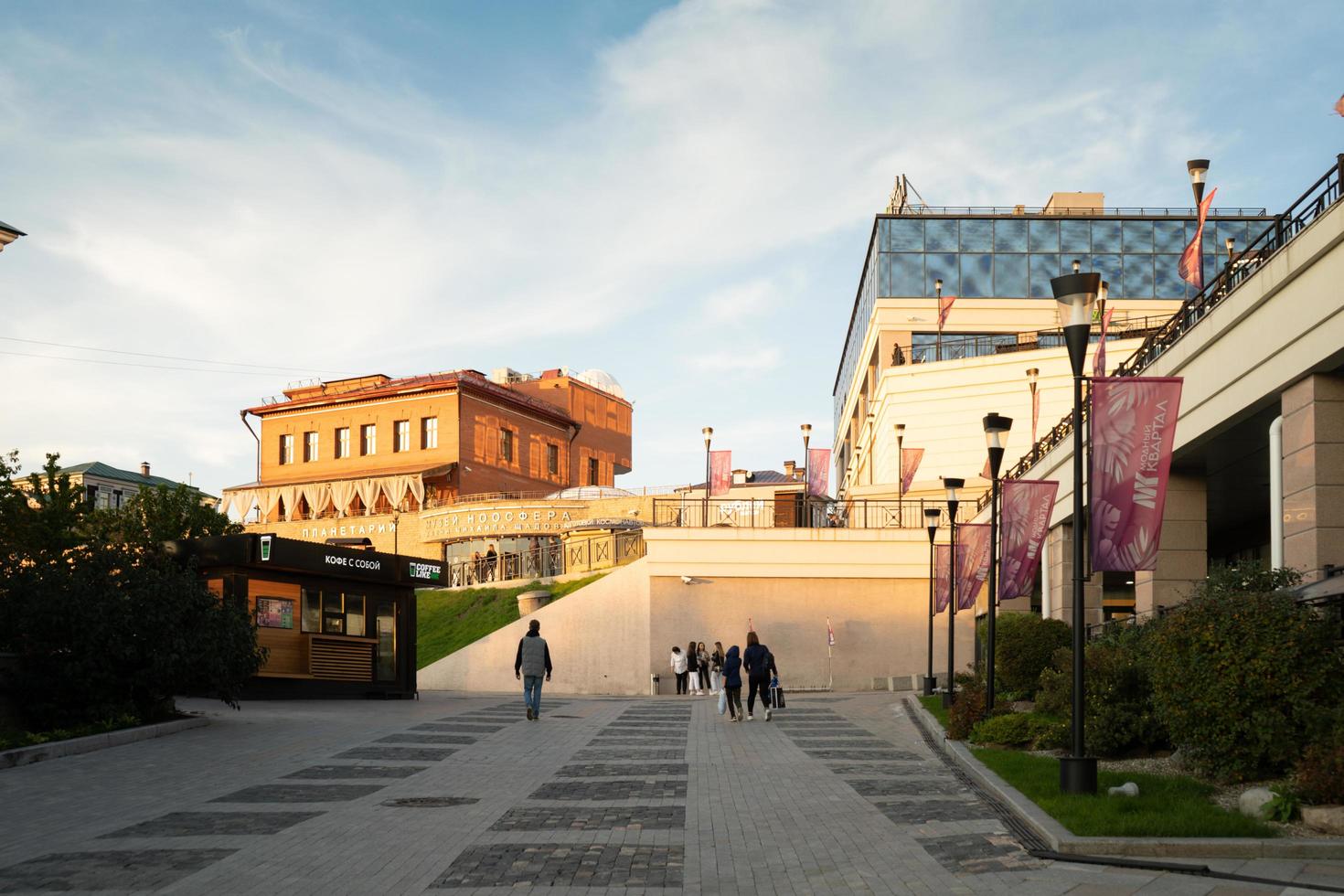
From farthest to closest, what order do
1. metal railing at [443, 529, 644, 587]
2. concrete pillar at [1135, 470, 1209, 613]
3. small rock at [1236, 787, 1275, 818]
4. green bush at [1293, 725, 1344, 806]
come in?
metal railing at [443, 529, 644, 587] < concrete pillar at [1135, 470, 1209, 613] < small rock at [1236, 787, 1275, 818] < green bush at [1293, 725, 1344, 806]

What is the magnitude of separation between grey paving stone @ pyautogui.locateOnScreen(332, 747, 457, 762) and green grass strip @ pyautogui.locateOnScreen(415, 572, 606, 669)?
25.9m

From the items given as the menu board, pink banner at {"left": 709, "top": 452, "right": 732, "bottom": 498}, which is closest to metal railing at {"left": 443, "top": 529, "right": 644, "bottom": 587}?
pink banner at {"left": 709, "top": 452, "right": 732, "bottom": 498}

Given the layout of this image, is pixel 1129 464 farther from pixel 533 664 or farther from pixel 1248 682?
pixel 533 664

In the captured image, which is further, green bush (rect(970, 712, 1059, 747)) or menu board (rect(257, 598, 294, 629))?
menu board (rect(257, 598, 294, 629))

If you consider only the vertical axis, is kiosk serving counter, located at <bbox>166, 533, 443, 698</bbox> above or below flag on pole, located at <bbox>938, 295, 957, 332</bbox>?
below

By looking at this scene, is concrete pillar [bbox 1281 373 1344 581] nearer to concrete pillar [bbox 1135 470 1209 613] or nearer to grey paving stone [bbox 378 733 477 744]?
concrete pillar [bbox 1135 470 1209 613]

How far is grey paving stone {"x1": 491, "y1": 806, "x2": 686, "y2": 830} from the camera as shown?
11102 mm

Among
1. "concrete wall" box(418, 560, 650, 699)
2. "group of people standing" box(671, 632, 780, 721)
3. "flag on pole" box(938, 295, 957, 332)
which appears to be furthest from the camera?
"flag on pole" box(938, 295, 957, 332)

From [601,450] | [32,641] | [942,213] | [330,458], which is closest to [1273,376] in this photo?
[32,641]

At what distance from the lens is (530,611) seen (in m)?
44.9

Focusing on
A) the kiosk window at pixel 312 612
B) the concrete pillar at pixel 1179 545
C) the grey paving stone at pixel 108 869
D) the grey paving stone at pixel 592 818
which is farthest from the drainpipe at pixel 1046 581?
the grey paving stone at pixel 108 869

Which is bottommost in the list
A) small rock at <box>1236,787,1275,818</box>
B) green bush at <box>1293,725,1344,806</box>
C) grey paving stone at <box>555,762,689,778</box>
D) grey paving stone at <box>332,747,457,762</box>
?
grey paving stone at <box>332,747,457,762</box>

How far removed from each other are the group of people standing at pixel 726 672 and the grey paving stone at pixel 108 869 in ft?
51.8

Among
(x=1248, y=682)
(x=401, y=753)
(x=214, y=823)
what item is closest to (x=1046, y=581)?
(x=401, y=753)
